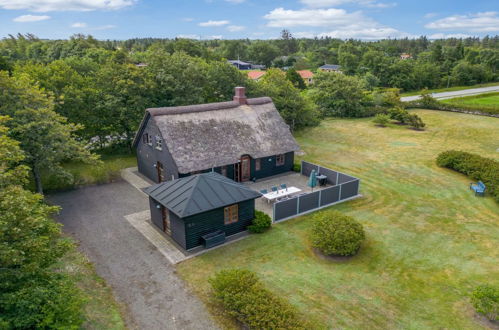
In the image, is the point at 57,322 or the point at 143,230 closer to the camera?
the point at 57,322

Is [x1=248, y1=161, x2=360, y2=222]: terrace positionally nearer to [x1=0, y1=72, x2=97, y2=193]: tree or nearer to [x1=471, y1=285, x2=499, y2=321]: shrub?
[x1=471, y1=285, x2=499, y2=321]: shrub

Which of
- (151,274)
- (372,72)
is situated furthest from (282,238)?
(372,72)

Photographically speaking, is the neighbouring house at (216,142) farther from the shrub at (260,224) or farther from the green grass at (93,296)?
the green grass at (93,296)

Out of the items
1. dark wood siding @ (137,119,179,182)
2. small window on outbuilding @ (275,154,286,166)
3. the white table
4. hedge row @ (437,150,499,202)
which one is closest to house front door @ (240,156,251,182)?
small window on outbuilding @ (275,154,286,166)

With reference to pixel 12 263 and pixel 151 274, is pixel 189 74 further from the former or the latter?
pixel 12 263

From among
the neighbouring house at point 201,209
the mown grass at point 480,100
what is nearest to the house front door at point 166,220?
the neighbouring house at point 201,209

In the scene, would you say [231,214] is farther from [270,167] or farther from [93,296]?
[270,167]

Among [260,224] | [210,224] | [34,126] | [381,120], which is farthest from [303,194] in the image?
[381,120]
